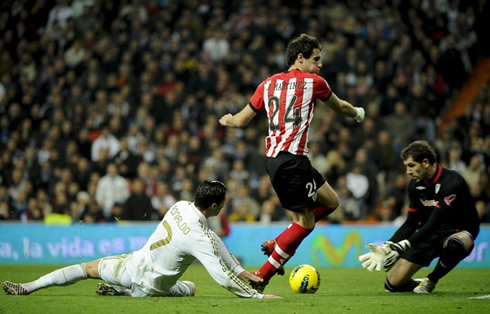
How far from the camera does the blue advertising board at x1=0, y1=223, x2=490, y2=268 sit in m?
13.6

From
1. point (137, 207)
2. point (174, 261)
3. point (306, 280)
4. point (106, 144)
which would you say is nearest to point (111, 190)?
point (137, 207)

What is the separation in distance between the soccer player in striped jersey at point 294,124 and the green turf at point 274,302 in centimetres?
65

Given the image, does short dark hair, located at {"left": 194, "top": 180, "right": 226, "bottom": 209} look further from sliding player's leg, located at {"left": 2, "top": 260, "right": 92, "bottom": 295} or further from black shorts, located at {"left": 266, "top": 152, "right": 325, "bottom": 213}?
sliding player's leg, located at {"left": 2, "top": 260, "right": 92, "bottom": 295}

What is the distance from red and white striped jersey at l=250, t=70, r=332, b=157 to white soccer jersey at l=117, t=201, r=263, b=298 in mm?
1092

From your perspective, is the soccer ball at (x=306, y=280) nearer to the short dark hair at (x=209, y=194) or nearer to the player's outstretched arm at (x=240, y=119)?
the short dark hair at (x=209, y=194)

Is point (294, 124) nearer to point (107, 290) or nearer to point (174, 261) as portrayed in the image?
point (174, 261)

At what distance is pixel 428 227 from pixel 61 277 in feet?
12.0

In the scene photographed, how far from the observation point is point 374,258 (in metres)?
8.03

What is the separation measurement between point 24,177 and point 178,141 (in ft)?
9.91

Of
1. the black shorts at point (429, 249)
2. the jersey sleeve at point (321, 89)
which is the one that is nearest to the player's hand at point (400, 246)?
the black shorts at point (429, 249)

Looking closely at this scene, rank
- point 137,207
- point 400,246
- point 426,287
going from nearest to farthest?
point 400,246, point 426,287, point 137,207

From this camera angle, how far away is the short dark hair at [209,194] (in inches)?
282

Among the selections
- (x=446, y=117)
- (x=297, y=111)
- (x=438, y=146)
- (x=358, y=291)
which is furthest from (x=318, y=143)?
(x=297, y=111)

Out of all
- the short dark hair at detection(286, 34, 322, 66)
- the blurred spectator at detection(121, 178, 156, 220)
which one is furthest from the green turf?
the blurred spectator at detection(121, 178, 156, 220)
